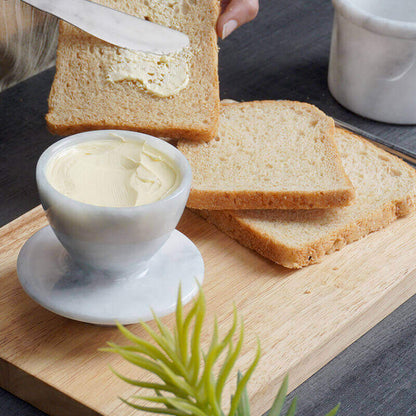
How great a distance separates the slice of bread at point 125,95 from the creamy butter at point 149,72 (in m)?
0.01

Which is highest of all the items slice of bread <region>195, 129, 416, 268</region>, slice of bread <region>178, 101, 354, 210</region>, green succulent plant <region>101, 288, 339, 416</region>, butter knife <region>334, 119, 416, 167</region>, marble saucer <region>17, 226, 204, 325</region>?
green succulent plant <region>101, 288, 339, 416</region>

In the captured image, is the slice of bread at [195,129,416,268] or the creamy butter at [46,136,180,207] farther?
the slice of bread at [195,129,416,268]

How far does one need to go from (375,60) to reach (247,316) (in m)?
1.11

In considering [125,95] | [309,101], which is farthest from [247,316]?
[309,101]

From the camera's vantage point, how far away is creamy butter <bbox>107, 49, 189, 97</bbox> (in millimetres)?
1957

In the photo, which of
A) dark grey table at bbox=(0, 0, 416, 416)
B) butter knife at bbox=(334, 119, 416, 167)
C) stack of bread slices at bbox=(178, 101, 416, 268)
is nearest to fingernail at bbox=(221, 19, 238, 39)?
dark grey table at bbox=(0, 0, 416, 416)

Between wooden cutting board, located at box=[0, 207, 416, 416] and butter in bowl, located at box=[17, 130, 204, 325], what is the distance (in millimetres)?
82

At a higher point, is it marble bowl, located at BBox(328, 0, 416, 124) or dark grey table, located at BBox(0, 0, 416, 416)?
marble bowl, located at BBox(328, 0, 416, 124)

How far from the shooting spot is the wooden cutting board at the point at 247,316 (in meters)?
1.25

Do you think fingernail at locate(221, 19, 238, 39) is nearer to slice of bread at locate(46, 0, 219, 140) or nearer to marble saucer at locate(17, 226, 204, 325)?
slice of bread at locate(46, 0, 219, 140)

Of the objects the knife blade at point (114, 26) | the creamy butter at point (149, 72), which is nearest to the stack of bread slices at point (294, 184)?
the creamy butter at point (149, 72)

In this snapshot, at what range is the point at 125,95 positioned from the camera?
1944 millimetres

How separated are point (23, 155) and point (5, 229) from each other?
0.47m

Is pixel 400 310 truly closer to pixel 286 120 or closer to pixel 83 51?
pixel 286 120
